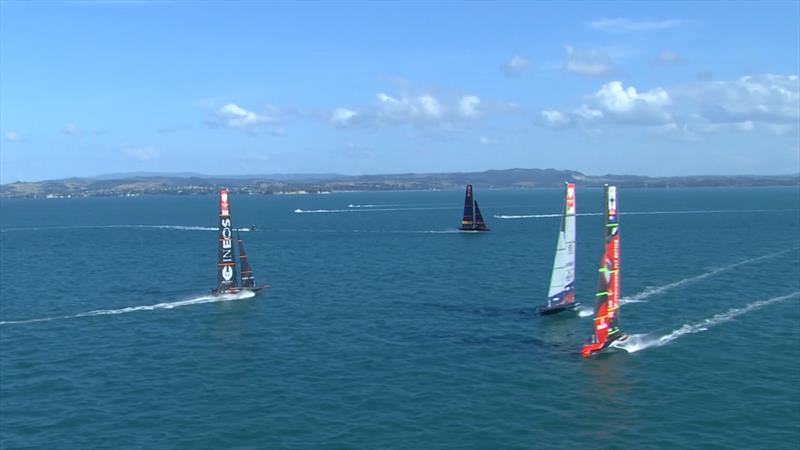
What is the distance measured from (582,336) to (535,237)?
85.9 meters

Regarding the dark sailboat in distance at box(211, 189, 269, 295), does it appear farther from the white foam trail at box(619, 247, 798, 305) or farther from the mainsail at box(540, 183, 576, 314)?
the white foam trail at box(619, 247, 798, 305)

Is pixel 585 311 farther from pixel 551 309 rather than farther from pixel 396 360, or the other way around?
pixel 396 360

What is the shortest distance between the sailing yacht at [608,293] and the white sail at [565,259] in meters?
11.5

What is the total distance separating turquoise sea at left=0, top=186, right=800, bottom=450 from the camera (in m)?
36.2

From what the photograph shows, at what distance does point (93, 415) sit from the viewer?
127 feet

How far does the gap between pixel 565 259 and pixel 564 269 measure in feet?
2.84

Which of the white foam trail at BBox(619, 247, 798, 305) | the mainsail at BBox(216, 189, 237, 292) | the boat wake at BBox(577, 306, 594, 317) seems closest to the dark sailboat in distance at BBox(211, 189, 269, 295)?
the mainsail at BBox(216, 189, 237, 292)

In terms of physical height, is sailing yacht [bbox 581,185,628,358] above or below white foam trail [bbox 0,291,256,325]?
above

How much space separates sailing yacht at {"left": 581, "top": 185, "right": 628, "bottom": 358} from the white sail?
452 inches

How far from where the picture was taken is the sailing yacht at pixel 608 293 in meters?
49.4

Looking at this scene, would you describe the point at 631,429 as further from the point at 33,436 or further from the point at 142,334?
the point at 142,334

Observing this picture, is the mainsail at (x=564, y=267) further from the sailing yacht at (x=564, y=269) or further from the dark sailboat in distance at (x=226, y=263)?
the dark sailboat in distance at (x=226, y=263)

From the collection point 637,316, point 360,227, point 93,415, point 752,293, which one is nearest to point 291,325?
point 93,415

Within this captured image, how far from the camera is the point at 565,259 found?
2484 inches
